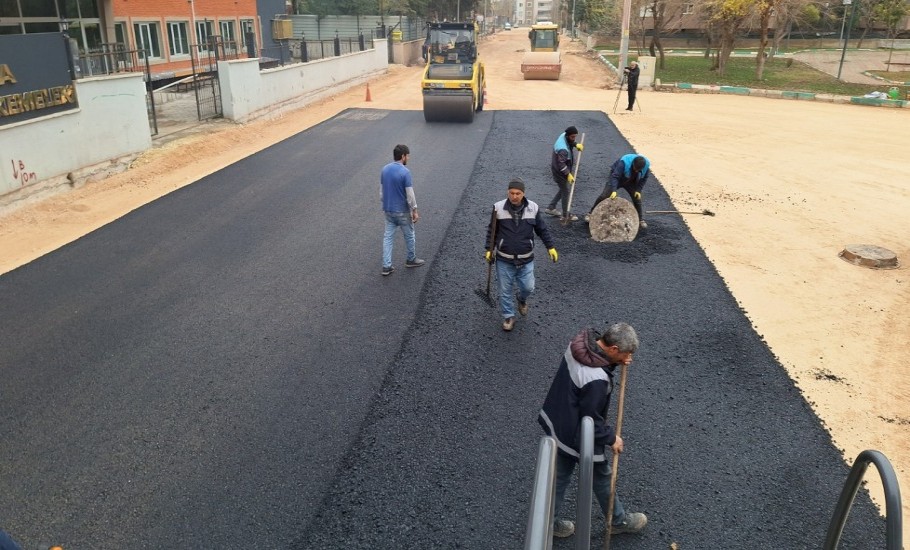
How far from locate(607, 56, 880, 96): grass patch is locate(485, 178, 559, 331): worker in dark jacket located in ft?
89.1

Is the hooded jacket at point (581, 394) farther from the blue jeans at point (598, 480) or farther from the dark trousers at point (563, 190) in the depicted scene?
the dark trousers at point (563, 190)

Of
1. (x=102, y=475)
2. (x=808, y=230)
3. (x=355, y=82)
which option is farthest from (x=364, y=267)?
(x=355, y=82)

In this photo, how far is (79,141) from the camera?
13555 mm

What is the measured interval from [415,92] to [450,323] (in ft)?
75.5

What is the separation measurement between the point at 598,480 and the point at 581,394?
0.75 meters

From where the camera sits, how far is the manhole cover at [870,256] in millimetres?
9742

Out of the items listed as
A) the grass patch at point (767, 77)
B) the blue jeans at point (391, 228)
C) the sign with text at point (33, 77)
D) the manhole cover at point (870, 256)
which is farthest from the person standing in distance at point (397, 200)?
the grass patch at point (767, 77)

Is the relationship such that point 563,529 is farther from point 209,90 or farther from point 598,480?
point 209,90

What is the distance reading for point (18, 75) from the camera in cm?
1212

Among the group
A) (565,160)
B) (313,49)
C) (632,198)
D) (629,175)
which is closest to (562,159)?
(565,160)

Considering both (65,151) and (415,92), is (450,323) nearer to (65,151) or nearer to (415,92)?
(65,151)

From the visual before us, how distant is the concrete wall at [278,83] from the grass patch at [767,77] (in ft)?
54.4

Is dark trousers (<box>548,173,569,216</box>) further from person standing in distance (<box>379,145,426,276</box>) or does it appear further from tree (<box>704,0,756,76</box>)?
tree (<box>704,0,756,76</box>)

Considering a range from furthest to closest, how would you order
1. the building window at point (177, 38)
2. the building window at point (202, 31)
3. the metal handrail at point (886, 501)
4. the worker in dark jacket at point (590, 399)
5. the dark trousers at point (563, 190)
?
the building window at point (202, 31)
the building window at point (177, 38)
the dark trousers at point (563, 190)
the worker in dark jacket at point (590, 399)
the metal handrail at point (886, 501)
